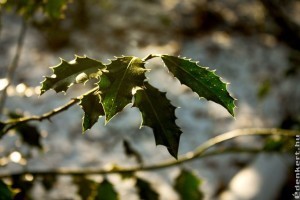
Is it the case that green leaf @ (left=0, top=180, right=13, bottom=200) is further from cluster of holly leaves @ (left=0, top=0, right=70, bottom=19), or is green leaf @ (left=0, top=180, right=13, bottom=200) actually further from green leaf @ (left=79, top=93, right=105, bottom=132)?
cluster of holly leaves @ (left=0, top=0, right=70, bottom=19)

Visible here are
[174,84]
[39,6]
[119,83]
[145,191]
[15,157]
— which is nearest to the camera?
[119,83]

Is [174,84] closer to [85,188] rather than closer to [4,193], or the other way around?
[85,188]

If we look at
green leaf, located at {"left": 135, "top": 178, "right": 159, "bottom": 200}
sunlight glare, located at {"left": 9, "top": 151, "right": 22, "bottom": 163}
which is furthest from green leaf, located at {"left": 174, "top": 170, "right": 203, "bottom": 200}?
sunlight glare, located at {"left": 9, "top": 151, "right": 22, "bottom": 163}

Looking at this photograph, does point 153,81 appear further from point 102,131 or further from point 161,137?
point 161,137

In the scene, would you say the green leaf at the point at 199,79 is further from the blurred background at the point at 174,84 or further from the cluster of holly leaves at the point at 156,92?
the blurred background at the point at 174,84

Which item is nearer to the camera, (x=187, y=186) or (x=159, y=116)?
(x=159, y=116)

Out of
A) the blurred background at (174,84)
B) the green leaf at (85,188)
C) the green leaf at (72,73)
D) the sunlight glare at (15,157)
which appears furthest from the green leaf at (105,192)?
the green leaf at (72,73)

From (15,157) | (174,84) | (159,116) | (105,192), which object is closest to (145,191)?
(105,192)

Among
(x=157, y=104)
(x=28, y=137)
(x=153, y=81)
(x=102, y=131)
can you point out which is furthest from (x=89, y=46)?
(x=157, y=104)
